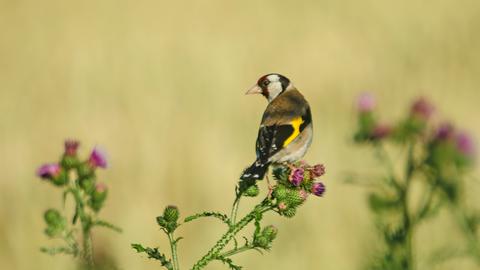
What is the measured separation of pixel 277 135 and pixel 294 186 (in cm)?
98

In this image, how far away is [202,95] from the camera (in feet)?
32.0

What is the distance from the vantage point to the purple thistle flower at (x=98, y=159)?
3705 mm

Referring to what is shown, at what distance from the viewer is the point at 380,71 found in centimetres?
1066

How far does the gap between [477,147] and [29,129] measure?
5.49 metres

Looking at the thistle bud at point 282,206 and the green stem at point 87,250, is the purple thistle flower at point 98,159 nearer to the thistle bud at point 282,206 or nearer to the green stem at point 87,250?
the green stem at point 87,250

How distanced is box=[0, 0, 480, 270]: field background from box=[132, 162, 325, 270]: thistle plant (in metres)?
0.70

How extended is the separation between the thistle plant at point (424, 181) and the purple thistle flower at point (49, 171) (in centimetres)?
138

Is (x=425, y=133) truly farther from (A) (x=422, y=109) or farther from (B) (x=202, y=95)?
(B) (x=202, y=95)

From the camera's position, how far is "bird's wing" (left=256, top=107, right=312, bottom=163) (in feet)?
13.0

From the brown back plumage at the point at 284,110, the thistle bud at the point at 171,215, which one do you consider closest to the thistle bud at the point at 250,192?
the thistle bud at the point at 171,215

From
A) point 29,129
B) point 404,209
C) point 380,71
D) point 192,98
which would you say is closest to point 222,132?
point 192,98

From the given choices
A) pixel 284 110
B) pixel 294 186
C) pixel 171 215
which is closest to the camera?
pixel 171 215

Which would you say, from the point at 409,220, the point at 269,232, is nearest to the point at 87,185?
the point at 269,232

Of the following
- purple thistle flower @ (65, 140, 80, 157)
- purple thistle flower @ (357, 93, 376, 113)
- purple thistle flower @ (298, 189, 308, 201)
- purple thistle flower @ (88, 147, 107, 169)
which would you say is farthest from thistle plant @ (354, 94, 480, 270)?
purple thistle flower @ (65, 140, 80, 157)
